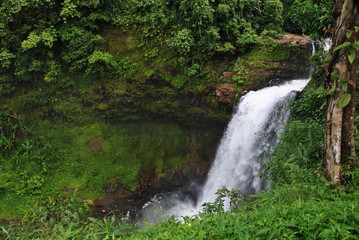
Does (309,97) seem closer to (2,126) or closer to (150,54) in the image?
(150,54)

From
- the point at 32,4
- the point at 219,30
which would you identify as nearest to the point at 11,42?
the point at 32,4

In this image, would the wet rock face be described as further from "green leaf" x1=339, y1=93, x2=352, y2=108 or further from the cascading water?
"green leaf" x1=339, y1=93, x2=352, y2=108

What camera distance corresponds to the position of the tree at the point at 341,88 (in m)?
3.29

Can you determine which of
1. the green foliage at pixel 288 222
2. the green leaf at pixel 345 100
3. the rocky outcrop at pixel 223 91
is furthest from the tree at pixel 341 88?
the rocky outcrop at pixel 223 91

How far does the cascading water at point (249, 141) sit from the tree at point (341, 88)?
128 inches

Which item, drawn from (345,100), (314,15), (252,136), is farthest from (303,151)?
(252,136)

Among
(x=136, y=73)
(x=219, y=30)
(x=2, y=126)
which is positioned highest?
(x=219, y=30)

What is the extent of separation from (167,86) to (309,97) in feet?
16.7

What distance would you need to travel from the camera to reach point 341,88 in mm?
3480

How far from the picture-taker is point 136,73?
9797 mm

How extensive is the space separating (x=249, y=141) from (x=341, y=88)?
4673mm

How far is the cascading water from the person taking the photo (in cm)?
732

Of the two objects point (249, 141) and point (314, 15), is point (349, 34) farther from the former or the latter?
point (249, 141)

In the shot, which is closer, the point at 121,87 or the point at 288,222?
the point at 288,222
